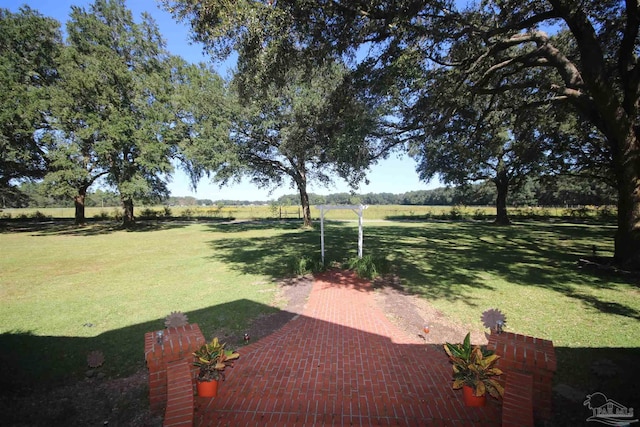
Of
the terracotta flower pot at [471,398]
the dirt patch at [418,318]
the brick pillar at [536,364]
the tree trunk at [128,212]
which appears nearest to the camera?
the brick pillar at [536,364]

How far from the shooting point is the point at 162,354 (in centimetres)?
319

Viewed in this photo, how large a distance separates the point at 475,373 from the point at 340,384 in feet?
5.66

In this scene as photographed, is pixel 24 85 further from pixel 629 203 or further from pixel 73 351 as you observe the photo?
pixel 629 203

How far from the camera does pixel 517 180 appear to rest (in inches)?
1205

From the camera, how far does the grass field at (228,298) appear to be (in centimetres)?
472

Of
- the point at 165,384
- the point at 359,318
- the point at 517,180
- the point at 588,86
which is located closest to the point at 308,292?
the point at 359,318

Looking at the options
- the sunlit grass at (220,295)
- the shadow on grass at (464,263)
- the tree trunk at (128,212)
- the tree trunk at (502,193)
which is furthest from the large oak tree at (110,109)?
the tree trunk at (502,193)

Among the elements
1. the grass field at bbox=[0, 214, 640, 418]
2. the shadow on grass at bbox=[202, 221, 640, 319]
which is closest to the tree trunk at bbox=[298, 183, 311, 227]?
the shadow on grass at bbox=[202, 221, 640, 319]

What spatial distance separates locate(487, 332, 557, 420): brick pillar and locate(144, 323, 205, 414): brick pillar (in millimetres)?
3624

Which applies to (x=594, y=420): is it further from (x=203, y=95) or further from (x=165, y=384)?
(x=203, y=95)

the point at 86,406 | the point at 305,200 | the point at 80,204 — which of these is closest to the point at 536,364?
the point at 86,406

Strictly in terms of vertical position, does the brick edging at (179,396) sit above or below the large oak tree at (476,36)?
below

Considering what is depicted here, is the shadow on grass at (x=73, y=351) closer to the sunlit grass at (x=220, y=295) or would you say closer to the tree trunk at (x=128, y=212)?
the sunlit grass at (x=220, y=295)

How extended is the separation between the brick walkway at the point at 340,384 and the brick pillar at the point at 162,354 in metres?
0.49
